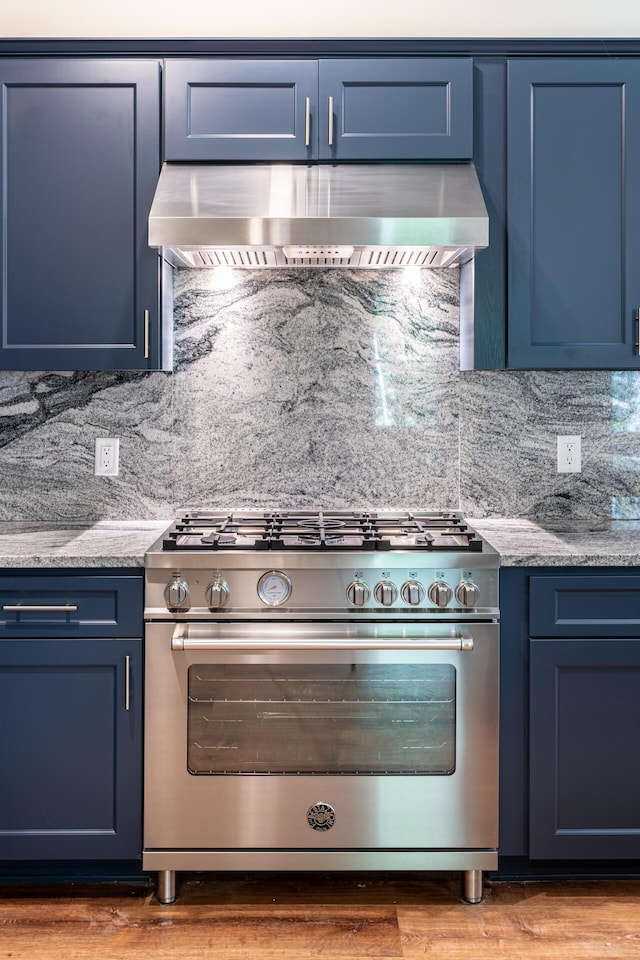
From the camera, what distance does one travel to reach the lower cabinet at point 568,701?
2.00 metres

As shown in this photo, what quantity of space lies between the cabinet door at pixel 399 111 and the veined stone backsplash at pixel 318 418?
17.3 inches

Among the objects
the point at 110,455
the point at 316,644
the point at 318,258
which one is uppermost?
the point at 318,258

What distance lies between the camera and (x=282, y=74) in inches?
87.4

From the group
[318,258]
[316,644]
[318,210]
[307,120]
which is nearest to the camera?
[316,644]

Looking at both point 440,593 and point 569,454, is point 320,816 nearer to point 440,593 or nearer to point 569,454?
point 440,593

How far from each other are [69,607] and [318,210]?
1285mm

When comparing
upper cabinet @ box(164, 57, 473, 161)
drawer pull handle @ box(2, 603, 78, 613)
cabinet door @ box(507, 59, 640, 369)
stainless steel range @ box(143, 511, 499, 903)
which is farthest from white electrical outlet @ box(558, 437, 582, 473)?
drawer pull handle @ box(2, 603, 78, 613)

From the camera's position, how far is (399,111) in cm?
223

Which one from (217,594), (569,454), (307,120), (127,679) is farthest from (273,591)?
(307,120)

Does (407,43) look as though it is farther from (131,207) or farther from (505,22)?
(131,207)

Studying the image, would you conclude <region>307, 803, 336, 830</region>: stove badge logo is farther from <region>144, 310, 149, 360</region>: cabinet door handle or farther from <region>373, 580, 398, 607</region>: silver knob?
<region>144, 310, 149, 360</region>: cabinet door handle

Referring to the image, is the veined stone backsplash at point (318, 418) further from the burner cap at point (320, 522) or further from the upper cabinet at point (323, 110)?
the upper cabinet at point (323, 110)

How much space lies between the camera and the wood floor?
185cm

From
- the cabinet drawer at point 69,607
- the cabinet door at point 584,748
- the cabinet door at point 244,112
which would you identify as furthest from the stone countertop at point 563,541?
the cabinet door at point 244,112
